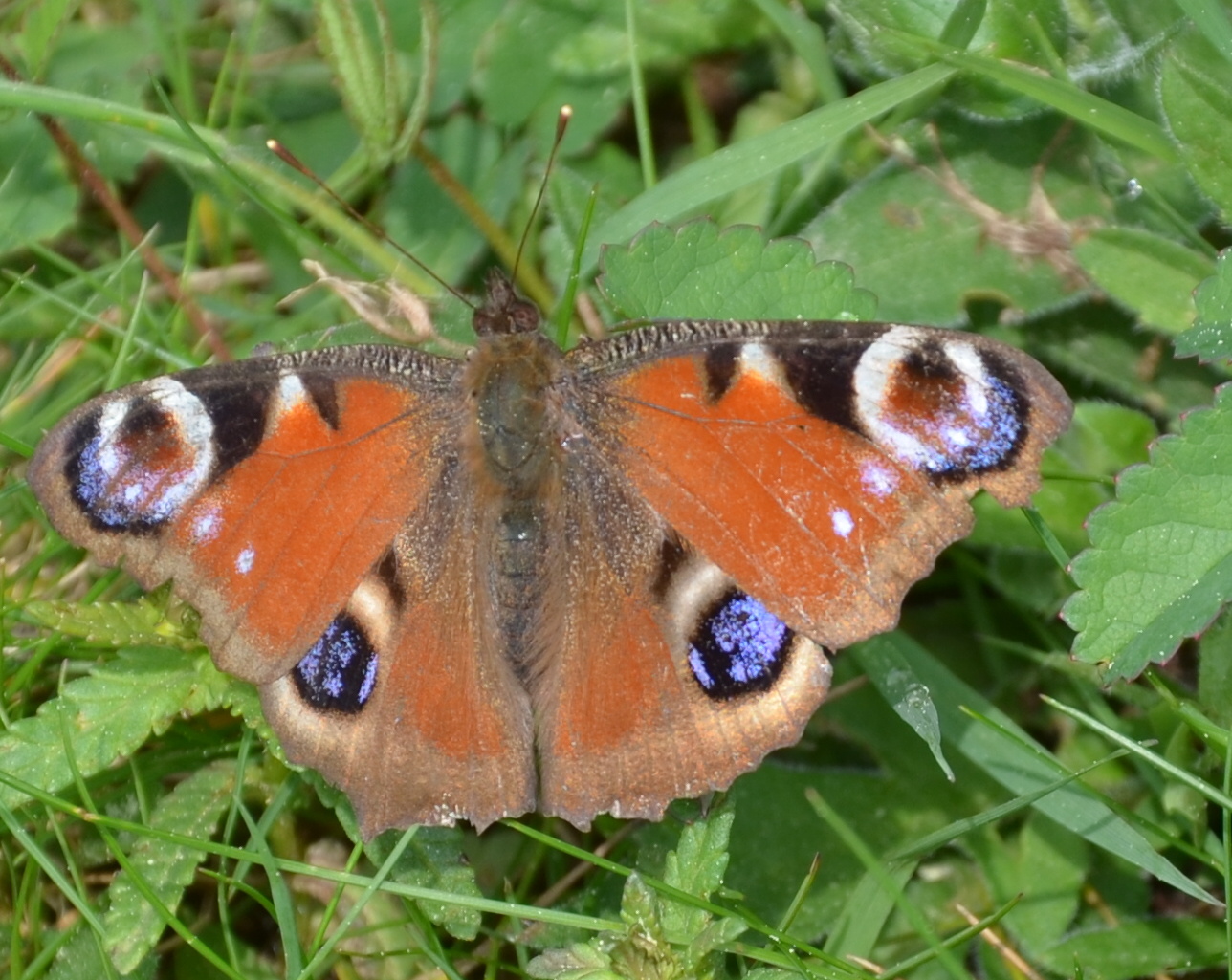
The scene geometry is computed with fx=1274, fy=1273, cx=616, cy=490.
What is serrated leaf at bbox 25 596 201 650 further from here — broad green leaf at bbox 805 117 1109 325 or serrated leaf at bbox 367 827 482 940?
broad green leaf at bbox 805 117 1109 325

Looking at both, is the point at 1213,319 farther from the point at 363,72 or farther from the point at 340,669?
the point at 363,72

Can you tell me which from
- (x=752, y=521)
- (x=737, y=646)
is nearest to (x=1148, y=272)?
(x=752, y=521)

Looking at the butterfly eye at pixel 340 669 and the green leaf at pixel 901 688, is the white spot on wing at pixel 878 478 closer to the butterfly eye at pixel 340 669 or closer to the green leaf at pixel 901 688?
the green leaf at pixel 901 688

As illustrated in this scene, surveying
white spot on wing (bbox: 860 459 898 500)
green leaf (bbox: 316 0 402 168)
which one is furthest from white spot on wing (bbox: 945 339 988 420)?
green leaf (bbox: 316 0 402 168)

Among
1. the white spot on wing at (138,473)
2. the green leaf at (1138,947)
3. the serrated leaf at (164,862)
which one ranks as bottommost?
the green leaf at (1138,947)

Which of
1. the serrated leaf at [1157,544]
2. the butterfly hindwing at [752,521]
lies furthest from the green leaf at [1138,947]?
the butterfly hindwing at [752,521]

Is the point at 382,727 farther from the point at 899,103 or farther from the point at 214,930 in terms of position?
the point at 899,103

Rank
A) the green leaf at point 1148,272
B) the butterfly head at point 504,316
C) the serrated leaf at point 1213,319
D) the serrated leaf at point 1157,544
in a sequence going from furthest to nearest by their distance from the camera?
the green leaf at point 1148,272 < the butterfly head at point 504,316 < the serrated leaf at point 1213,319 < the serrated leaf at point 1157,544
